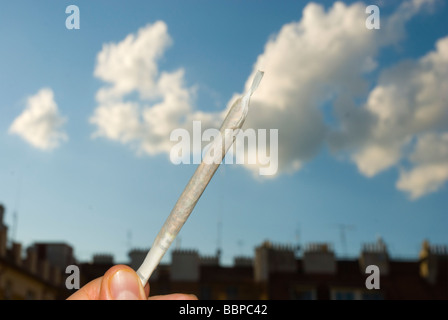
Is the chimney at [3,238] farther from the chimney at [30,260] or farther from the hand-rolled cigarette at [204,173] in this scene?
the hand-rolled cigarette at [204,173]

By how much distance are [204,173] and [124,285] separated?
0.92 m

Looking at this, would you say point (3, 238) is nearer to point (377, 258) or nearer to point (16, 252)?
point (16, 252)

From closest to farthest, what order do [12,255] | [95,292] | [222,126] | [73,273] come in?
[222,126]
[95,292]
[12,255]
[73,273]

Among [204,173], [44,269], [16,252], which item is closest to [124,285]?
[204,173]

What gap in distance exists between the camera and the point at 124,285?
10.9 feet

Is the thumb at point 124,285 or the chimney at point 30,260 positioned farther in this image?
the chimney at point 30,260

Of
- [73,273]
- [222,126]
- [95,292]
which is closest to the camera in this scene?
[222,126]

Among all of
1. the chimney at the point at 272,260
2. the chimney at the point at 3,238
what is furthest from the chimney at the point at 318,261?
the chimney at the point at 3,238

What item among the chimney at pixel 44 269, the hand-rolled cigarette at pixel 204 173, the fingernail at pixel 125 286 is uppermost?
the chimney at pixel 44 269

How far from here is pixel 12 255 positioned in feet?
141

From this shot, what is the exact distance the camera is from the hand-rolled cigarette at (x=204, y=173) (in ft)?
9.60

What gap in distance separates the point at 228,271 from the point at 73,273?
1468 cm

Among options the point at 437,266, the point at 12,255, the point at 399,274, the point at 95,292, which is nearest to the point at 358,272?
the point at 399,274
